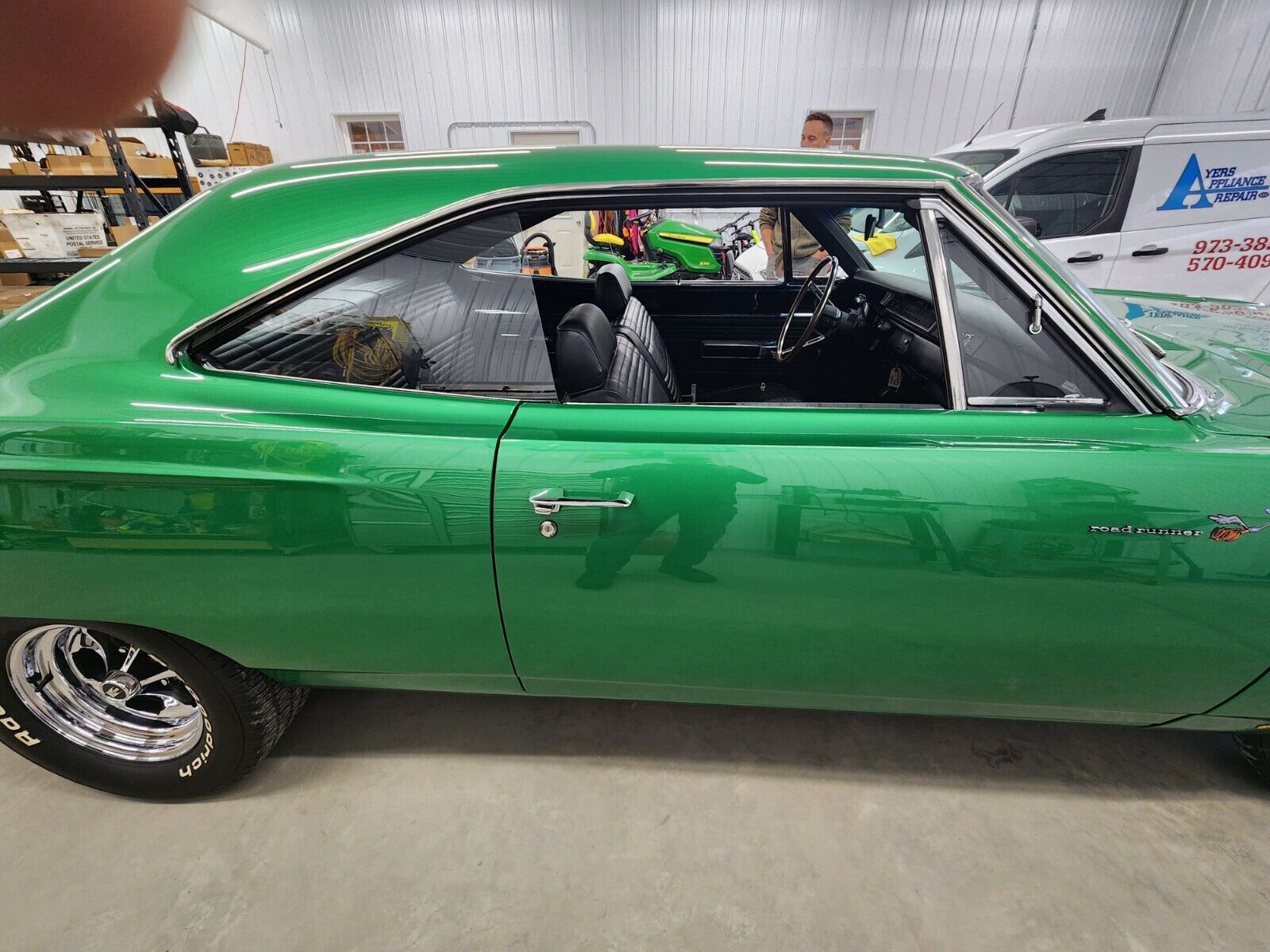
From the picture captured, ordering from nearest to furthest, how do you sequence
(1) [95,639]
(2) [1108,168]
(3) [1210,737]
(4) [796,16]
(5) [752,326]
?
(1) [95,639], (3) [1210,737], (5) [752,326], (2) [1108,168], (4) [796,16]

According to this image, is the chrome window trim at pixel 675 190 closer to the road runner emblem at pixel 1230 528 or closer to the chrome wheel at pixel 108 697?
the road runner emblem at pixel 1230 528

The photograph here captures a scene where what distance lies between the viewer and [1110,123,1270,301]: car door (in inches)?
141

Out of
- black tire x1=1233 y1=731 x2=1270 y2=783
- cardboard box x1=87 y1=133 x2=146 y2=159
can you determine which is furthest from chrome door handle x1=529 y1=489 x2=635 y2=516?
cardboard box x1=87 y1=133 x2=146 y2=159

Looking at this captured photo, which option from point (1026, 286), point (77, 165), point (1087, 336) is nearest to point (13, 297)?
point (77, 165)

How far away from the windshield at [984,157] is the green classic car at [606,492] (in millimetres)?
3543

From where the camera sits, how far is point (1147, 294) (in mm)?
2277

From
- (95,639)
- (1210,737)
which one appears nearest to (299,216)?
(95,639)

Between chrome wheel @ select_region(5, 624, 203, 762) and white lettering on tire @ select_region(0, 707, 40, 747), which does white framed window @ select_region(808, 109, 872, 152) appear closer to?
chrome wheel @ select_region(5, 624, 203, 762)

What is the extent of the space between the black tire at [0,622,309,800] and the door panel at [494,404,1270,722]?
0.69 metres

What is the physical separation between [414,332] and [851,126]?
929 centimetres

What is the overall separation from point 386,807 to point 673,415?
1.24 meters

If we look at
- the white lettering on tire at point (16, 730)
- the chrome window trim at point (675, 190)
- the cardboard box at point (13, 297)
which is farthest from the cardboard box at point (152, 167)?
the chrome window trim at point (675, 190)

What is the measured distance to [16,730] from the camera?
4.62ft

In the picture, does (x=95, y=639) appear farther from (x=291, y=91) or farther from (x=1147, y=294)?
(x=291, y=91)
